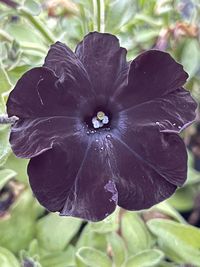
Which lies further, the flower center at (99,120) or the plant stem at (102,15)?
the plant stem at (102,15)

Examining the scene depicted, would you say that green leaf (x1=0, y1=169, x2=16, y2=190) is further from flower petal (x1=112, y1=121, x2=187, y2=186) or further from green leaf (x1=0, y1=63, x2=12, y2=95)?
flower petal (x1=112, y1=121, x2=187, y2=186)

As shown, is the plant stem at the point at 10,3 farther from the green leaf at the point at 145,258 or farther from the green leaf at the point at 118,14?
the green leaf at the point at 145,258

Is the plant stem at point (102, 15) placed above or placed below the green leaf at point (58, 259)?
above

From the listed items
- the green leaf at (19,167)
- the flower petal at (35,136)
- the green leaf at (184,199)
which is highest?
the flower petal at (35,136)

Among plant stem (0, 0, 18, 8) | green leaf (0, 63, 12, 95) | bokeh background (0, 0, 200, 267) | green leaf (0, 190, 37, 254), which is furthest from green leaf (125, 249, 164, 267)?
plant stem (0, 0, 18, 8)

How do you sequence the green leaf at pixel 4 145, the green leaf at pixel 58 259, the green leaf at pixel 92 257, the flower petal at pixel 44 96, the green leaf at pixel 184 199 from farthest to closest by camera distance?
the green leaf at pixel 184 199, the green leaf at pixel 58 259, the green leaf at pixel 92 257, the green leaf at pixel 4 145, the flower petal at pixel 44 96

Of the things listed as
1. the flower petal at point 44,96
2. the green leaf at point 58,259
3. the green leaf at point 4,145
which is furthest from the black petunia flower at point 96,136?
the green leaf at point 58,259

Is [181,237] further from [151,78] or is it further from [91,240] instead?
[151,78]
